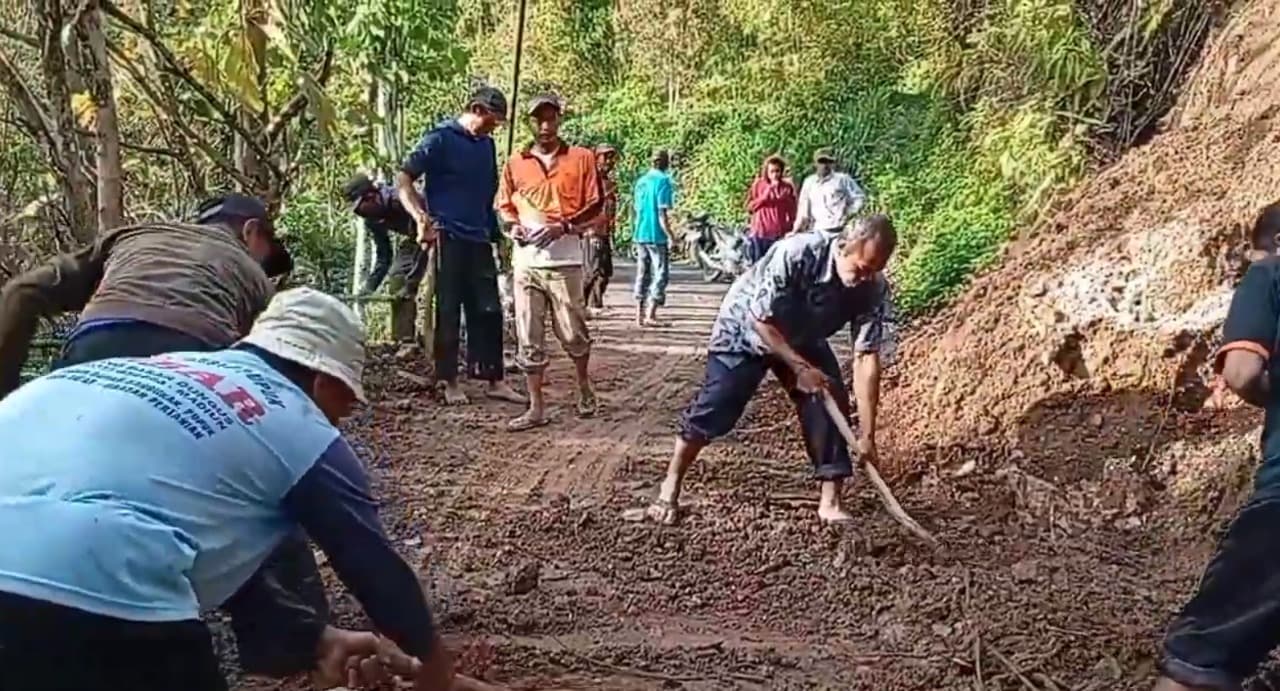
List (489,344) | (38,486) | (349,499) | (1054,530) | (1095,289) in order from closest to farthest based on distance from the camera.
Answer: (38,486)
(349,499)
(1054,530)
(1095,289)
(489,344)

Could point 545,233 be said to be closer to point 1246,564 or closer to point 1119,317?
point 1119,317

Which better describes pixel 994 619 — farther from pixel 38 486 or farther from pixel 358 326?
pixel 38 486

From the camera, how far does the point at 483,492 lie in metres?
6.40

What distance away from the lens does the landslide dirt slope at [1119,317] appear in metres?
6.56

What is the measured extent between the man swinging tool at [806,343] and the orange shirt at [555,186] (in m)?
2.18

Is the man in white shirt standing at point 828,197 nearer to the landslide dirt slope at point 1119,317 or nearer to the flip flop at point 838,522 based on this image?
the landslide dirt slope at point 1119,317

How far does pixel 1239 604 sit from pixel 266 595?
236 centimetres

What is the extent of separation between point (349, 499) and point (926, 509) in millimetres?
A: 4287

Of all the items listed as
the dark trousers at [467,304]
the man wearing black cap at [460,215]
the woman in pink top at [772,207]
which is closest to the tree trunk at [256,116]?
the man wearing black cap at [460,215]

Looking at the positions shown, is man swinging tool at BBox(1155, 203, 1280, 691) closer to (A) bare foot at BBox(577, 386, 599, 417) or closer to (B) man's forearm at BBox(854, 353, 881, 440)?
(B) man's forearm at BBox(854, 353, 881, 440)

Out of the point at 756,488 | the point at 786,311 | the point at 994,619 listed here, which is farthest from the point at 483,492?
the point at 994,619

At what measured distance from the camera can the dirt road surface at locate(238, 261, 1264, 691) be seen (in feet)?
14.5

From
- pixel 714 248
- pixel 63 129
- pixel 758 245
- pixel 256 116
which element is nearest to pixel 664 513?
pixel 63 129

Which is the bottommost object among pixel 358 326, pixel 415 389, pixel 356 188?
pixel 415 389
